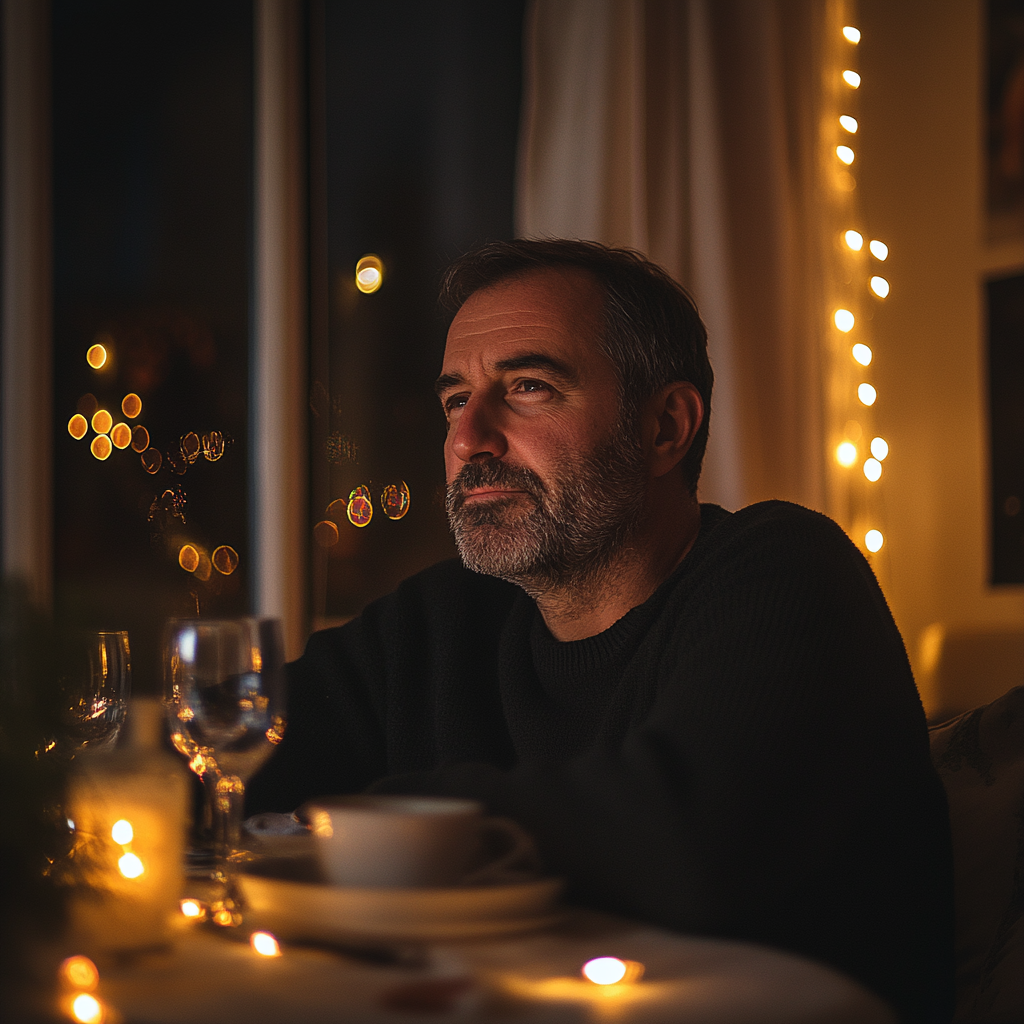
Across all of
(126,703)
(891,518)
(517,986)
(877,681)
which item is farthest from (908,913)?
(891,518)

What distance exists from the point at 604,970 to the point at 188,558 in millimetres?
2657

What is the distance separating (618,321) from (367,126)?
1806mm

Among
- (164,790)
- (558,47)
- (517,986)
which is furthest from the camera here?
(558,47)

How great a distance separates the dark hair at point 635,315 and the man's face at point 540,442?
3 centimetres

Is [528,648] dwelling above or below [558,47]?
below

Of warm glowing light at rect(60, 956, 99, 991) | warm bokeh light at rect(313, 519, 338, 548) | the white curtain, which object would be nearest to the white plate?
warm glowing light at rect(60, 956, 99, 991)

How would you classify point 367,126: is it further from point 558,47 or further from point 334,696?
point 334,696

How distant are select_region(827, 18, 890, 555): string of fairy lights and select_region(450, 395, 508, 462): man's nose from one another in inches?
60.8

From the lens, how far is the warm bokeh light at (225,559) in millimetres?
3148

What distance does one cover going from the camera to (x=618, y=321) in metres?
1.81

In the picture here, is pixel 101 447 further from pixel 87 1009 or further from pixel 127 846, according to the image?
pixel 87 1009

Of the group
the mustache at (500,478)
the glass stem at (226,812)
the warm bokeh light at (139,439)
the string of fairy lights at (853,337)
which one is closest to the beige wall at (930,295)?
the string of fairy lights at (853,337)

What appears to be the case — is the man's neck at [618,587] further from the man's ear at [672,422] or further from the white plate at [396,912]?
the white plate at [396,912]

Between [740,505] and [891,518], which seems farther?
[891,518]
